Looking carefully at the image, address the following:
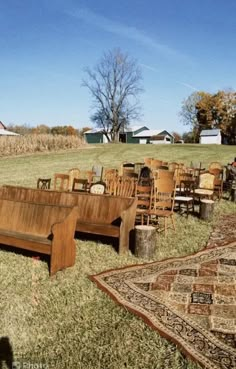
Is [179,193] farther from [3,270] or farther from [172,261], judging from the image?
[3,270]

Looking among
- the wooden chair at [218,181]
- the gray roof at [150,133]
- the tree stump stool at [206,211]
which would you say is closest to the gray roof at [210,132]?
the gray roof at [150,133]

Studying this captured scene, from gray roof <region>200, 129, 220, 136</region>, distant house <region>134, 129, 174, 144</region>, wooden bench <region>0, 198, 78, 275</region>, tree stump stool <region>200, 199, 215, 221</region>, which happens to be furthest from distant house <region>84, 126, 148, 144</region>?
wooden bench <region>0, 198, 78, 275</region>

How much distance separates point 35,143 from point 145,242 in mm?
23045

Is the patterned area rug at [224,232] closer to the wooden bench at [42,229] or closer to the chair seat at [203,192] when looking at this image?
the chair seat at [203,192]

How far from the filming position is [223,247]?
6602 mm

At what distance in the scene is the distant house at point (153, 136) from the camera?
193 feet

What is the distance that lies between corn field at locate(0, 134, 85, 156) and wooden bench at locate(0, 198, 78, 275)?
19966 millimetres

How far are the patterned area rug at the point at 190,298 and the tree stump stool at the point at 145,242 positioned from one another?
0.29 meters

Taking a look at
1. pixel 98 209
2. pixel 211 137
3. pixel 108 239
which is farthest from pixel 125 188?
pixel 211 137

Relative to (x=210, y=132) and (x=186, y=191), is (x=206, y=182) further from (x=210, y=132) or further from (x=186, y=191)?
(x=210, y=132)

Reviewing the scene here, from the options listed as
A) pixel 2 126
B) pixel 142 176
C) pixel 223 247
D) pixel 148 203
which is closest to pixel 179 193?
pixel 142 176

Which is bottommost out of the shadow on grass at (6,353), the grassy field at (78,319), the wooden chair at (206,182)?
the shadow on grass at (6,353)

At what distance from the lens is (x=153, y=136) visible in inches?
2343

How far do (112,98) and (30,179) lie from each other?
128 feet
